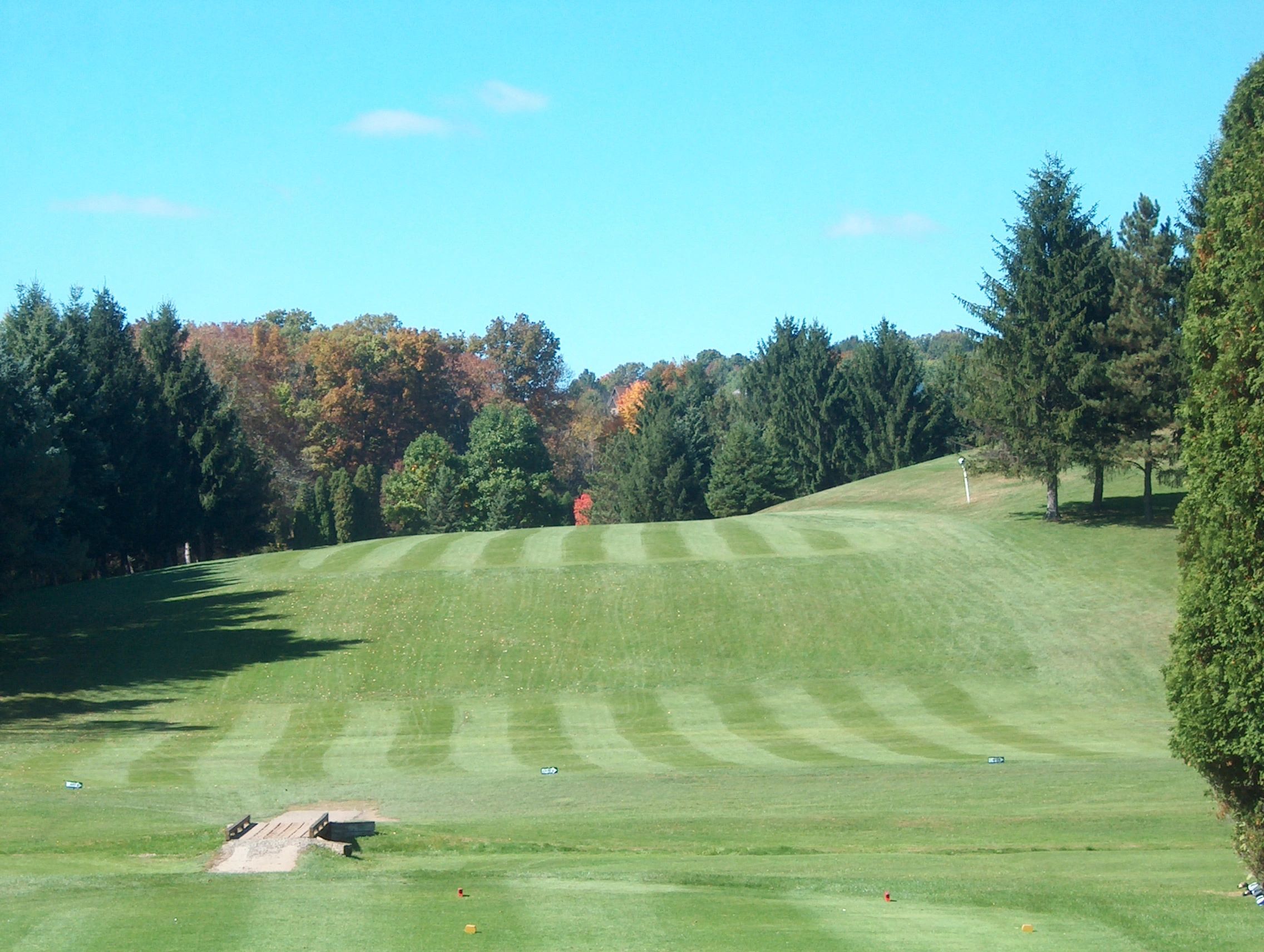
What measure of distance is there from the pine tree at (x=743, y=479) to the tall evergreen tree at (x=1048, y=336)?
33361 mm

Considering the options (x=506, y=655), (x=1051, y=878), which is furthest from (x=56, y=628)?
(x=1051, y=878)

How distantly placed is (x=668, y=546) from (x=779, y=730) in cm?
1686

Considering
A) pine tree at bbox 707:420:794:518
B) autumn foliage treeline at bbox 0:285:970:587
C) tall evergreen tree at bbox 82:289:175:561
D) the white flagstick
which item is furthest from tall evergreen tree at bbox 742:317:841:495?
tall evergreen tree at bbox 82:289:175:561

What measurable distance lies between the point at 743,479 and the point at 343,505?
94.2 feet

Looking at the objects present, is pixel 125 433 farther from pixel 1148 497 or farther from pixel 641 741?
pixel 1148 497

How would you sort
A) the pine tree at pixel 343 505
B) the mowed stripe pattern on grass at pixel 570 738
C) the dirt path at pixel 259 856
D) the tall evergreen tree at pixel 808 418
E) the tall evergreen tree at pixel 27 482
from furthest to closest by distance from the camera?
the tall evergreen tree at pixel 808 418 < the pine tree at pixel 343 505 < the tall evergreen tree at pixel 27 482 < the mowed stripe pattern on grass at pixel 570 738 < the dirt path at pixel 259 856

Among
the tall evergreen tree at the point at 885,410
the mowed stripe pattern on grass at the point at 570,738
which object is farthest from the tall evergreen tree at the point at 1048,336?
the tall evergreen tree at the point at 885,410

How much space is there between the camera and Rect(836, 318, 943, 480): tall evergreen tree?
8906 centimetres

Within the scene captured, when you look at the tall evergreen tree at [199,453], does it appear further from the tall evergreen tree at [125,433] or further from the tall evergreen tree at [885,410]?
the tall evergreen tree at [885,410]

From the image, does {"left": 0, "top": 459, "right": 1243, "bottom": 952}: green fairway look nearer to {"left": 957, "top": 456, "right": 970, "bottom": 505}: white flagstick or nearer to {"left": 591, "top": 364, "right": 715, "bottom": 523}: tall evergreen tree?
{"left": 957, "top": 456, "right": 970, "bottom": 505}: white flagstick

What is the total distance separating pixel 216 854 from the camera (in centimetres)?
1500

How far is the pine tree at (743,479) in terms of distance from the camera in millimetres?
76125

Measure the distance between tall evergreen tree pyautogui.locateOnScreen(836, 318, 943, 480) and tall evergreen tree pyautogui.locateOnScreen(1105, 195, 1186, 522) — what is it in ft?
161

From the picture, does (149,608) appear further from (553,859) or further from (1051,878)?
(1051,878)
